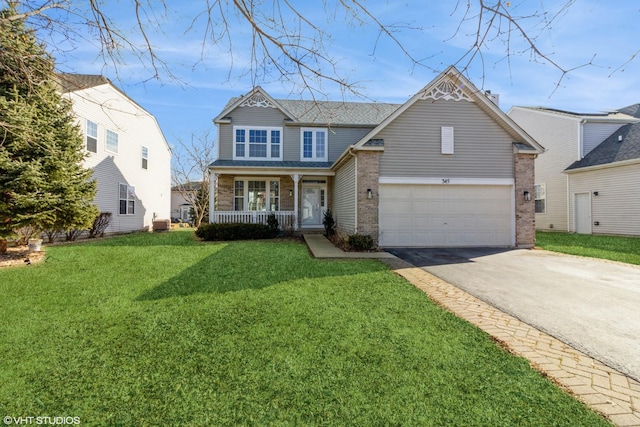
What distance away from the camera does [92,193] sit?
1024cm

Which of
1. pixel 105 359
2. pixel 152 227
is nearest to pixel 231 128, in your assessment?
pixel 152 227

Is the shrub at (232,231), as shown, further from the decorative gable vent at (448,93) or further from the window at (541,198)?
the window at (541,198)

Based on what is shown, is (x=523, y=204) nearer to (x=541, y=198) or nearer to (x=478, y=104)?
(x=478, y=104)

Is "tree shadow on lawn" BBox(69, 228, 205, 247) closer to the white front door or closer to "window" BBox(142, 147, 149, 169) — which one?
"window" BBox(142, 147, 149, 169)

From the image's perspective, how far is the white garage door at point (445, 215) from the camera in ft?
36.8

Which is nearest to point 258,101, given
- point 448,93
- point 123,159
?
point 123,159

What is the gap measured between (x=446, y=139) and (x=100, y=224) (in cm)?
1504

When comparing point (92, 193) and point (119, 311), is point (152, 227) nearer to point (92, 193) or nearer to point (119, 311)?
point (92, 193)

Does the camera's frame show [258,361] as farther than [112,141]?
No

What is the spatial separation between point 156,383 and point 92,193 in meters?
9.79

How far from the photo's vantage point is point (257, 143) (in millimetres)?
15898

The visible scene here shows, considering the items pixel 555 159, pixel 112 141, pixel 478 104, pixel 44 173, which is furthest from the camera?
pixel 555 159

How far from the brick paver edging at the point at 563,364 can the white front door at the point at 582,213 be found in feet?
53.1

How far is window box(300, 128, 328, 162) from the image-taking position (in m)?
16.2
